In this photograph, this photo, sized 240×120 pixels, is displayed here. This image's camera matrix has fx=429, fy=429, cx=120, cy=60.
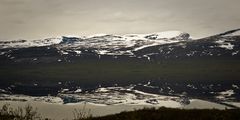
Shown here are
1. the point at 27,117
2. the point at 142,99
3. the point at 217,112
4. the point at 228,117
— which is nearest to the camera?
the point at 27,117

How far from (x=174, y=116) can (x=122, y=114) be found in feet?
9.11

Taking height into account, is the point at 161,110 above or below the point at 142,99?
above

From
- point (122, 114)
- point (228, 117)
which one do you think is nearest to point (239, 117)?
point (228, 117)

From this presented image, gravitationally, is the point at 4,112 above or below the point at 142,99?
above

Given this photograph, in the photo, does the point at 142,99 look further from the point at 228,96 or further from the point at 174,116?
the point at 174,116

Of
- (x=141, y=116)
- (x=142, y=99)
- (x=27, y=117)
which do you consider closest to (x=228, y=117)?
(x=141, y=116)

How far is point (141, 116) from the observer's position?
19.6 meters

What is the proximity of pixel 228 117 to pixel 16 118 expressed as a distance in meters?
9.03

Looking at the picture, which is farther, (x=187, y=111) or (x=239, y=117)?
(x=187, y=111)

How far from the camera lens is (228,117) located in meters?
18.7

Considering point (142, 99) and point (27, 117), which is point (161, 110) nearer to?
point (27, 117)

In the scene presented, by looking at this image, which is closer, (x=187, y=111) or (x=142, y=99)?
(x=187, y=111)

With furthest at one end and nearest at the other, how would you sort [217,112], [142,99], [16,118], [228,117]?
1. [142,99]
2. [217,112]
3. [228,117]
4. [16,118]

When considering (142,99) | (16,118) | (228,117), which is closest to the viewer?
(16,118)
